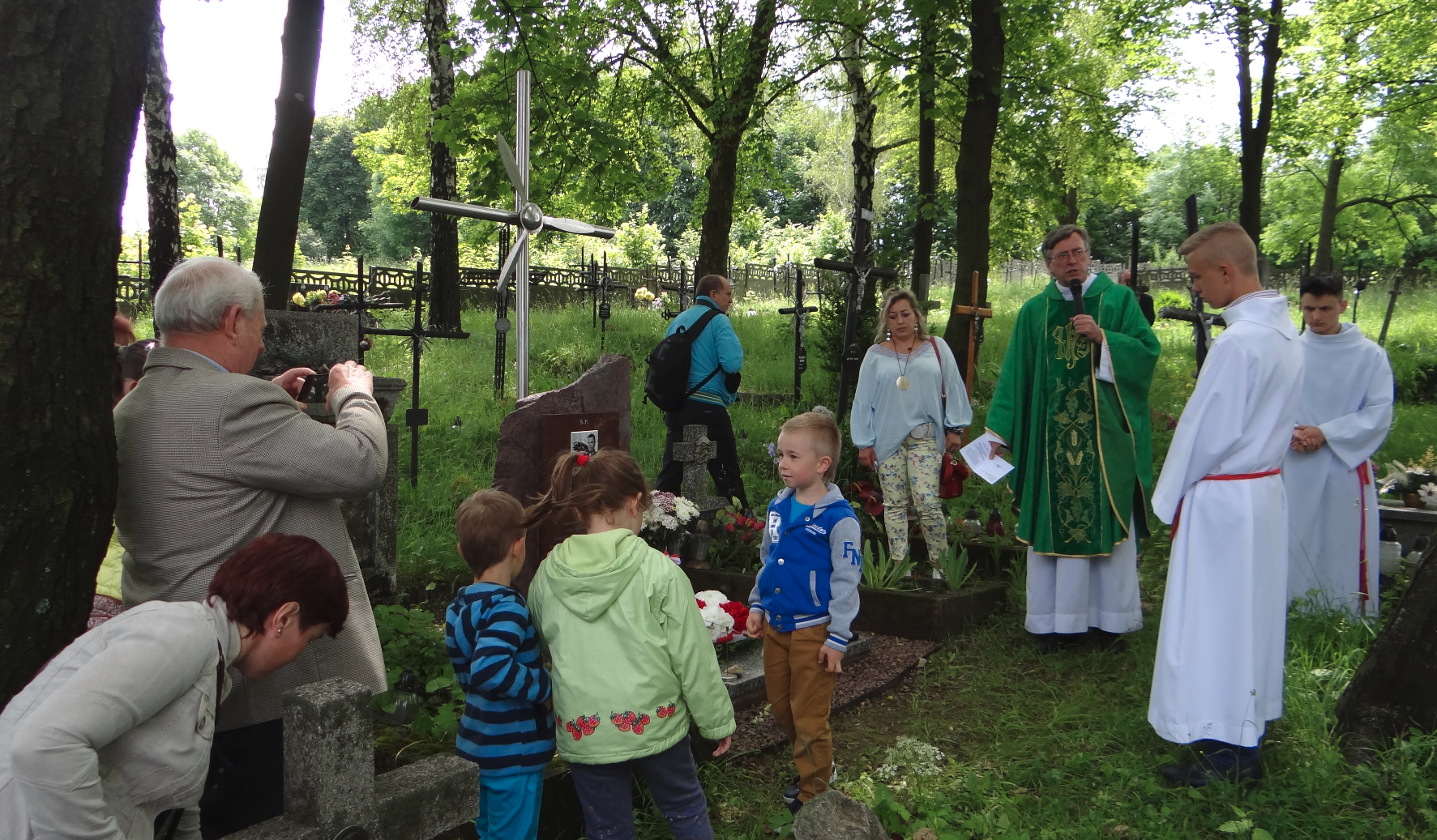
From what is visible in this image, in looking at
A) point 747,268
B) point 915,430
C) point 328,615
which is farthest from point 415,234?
point 328,615

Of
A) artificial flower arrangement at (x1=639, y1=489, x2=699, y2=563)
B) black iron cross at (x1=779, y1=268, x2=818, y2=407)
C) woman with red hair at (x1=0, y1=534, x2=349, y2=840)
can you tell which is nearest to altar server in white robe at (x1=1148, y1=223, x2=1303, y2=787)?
artificial flower arrangement at (x1=639, y1=489, x2=699, y2=563)

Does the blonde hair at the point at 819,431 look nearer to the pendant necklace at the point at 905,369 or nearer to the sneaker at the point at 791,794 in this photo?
the sneaker at the point at 791,794

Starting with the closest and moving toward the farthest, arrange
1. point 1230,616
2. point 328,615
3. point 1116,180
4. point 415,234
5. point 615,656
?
point 328,615
point 615,656
point 1230,616
point 1116,180
point 415,234

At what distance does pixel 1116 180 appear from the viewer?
26812mm

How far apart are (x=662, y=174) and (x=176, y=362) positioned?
1477 cm

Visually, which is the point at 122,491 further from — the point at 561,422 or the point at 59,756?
the point at 561,422

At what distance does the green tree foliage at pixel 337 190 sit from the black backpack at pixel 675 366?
4652 centimetres

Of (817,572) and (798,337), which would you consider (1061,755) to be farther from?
(798,337)

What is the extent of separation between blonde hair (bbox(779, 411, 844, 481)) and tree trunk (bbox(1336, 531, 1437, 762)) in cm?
211

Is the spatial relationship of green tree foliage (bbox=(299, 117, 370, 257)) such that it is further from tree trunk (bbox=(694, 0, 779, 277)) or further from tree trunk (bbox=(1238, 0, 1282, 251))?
tree trunk (bbox=(1238, 0, 1282, 251))

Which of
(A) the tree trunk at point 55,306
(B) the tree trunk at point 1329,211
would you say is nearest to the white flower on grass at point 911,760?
(A) the tree trunk at point 55,306

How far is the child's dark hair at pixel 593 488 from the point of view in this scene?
9.09 ft

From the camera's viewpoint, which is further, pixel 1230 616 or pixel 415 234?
pixel 415 234

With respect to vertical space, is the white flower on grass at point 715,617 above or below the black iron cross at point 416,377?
below
